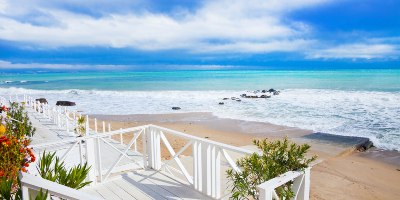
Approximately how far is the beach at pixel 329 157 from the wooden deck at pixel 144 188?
160 inches

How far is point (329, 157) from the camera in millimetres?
10492

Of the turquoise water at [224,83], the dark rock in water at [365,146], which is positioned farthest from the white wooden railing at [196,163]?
the turquoise water at [224,83]

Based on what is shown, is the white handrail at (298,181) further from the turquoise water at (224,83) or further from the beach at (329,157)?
the turquoise water at (224,83)

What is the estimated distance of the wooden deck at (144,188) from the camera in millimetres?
4941

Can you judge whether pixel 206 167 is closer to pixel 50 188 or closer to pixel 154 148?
pixel 154 148

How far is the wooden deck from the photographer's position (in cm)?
494

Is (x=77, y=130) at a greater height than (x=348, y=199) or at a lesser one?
greater

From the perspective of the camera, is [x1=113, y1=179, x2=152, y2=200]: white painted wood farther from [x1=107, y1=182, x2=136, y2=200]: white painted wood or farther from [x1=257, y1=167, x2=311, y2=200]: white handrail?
[x1=257, y1=167, x2=311, y2=200]: white handrail

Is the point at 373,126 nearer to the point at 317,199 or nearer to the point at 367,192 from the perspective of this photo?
the point at 367,192

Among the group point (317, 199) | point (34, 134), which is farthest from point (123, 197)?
point (34, 134)

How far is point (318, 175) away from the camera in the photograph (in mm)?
8742

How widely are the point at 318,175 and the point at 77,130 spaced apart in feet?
28.3

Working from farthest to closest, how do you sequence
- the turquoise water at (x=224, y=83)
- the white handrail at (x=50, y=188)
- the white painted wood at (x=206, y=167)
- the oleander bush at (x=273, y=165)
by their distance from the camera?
the turquoise water at (x=224, y=83)
the white painted wood at (x=206, y=167)
the oleander bush at (x=273, y=165)
the white handrail at (x=50, y=188)

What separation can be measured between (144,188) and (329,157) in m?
8.17
